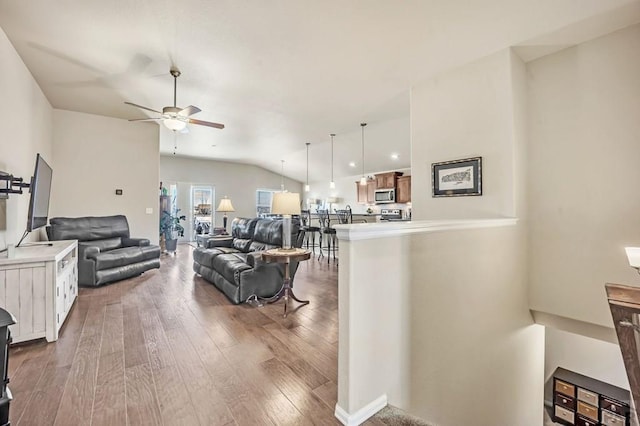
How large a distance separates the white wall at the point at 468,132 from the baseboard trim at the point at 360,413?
240cm

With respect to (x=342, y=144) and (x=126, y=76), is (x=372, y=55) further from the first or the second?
(x=342, y=144)

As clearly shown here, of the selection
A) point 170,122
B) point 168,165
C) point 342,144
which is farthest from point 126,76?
point 168,165

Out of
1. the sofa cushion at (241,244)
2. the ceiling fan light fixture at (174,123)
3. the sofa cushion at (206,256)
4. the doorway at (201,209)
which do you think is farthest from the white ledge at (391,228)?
the doorway at (201,209)

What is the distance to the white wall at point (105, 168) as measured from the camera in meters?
4.85

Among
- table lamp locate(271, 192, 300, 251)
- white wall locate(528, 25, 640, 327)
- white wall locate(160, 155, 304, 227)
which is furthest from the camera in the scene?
white wall locate(160, 155, 304, 227)

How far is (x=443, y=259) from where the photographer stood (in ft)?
6.77

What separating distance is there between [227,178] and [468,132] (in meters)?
8.71

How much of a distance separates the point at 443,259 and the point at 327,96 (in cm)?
317

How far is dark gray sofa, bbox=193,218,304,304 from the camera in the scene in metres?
3.37

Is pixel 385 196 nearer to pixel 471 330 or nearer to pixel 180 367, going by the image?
pixel 471 330

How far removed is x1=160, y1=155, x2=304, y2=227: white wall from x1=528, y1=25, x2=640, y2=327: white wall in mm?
9149

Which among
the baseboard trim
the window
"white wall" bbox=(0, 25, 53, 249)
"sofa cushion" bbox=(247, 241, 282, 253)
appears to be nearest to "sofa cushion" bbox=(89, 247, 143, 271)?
"white wall" bbox=(0, 25, 53, 249)

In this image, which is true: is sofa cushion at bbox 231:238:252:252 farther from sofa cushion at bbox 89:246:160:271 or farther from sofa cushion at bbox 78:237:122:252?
sofa cushion at bbox 78:237:122:252

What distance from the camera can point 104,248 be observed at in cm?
452
